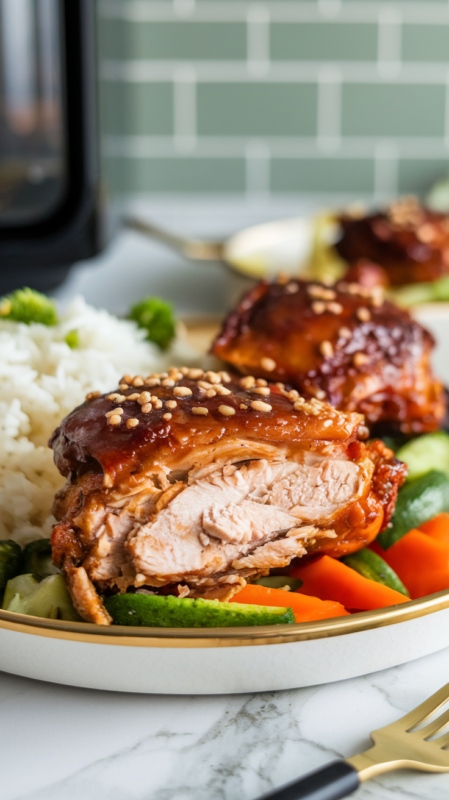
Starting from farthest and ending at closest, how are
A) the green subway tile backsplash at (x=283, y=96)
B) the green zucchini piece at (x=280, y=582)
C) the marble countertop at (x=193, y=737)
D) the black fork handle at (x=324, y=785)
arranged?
the green subway tile backsplash at (x=283, y=96)
the green zucchini piece at (x=280, y=582)
the marble countertop at (x=193, y=737)
the black fork handle at (x=324, y=785)

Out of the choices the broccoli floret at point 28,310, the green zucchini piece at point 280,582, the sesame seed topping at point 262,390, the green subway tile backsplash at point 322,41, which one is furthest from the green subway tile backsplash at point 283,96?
the green zucchini piece at point 280,582

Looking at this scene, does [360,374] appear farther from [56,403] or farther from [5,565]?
[5,565]

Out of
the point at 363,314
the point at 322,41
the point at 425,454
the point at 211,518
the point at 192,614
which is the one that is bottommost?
the point at 425,454

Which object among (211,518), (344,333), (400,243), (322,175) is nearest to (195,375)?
(211,518)

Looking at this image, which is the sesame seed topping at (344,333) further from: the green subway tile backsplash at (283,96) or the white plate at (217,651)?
the green subway tile backsplash at (283,96)

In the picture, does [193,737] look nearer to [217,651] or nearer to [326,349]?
[217,651]
